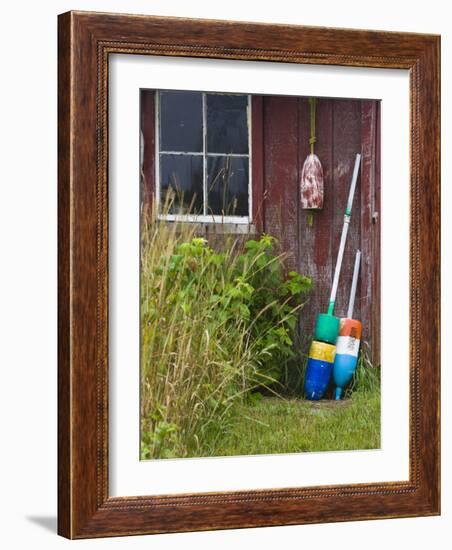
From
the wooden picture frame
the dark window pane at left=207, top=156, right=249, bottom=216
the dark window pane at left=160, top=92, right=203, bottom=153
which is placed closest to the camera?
the wooden picture frame

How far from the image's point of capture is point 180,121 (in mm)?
3678

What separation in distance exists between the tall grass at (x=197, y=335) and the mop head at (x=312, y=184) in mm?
206

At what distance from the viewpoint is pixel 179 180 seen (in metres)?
3.72

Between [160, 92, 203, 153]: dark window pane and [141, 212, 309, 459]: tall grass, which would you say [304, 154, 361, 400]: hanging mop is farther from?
[160, 92, 203, 153]: dark window pane

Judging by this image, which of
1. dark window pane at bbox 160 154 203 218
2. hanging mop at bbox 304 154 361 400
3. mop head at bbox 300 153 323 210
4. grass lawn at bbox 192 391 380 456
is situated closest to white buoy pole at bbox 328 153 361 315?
hanging mop at bbox 304 154 361 400

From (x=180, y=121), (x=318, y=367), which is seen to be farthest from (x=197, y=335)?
(x=180, y=121)

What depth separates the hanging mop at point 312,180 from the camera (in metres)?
3.84

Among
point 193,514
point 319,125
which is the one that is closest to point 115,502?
point 193,514

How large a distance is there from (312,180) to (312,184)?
15mm

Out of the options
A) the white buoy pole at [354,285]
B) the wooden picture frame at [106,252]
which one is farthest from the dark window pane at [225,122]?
the white buoy pole at [354,285]

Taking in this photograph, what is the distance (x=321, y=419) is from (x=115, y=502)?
72cm

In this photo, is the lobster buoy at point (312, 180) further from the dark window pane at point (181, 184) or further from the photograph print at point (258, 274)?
the dark window pane at point (181, 184)

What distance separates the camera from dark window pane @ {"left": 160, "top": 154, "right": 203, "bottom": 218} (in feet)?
12.1

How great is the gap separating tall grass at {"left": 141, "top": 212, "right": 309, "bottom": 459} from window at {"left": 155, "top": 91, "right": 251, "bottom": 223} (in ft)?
0.25
